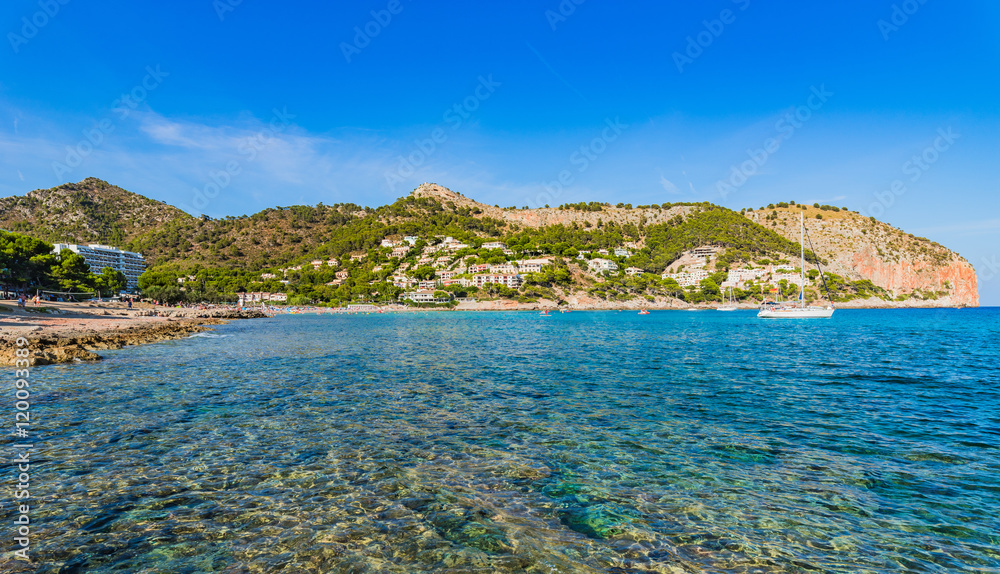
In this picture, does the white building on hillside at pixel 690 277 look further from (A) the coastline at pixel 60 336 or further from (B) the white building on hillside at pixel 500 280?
(A) the coastline at pixel 60 336

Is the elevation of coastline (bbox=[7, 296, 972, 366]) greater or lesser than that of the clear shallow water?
greater

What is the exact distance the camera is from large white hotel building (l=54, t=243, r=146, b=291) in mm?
157875

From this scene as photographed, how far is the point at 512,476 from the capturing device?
763 centimetres

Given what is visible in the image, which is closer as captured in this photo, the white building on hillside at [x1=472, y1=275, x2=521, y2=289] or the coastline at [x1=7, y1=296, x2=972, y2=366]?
the coastline at [x1=7, y1=296, x2=972, y2=366]

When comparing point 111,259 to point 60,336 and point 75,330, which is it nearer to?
point 75,330

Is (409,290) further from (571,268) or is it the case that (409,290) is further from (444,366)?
(444,366)

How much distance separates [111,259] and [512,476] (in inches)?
8222

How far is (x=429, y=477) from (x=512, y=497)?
1515mm

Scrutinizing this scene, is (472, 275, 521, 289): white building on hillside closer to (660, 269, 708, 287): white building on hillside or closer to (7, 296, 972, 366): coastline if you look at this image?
(660, 269, 708, 287): white building on hillside

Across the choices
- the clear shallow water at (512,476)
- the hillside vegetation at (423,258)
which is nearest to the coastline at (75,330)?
the clear shallow water at (512,476)

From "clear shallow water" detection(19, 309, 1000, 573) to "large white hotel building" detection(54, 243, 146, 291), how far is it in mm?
179791

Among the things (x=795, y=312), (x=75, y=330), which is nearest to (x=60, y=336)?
(x=75, y=330)

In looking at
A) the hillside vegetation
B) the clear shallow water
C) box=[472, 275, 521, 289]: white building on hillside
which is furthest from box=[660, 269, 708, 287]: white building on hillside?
the clear shallow water

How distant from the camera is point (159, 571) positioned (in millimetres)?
4777
